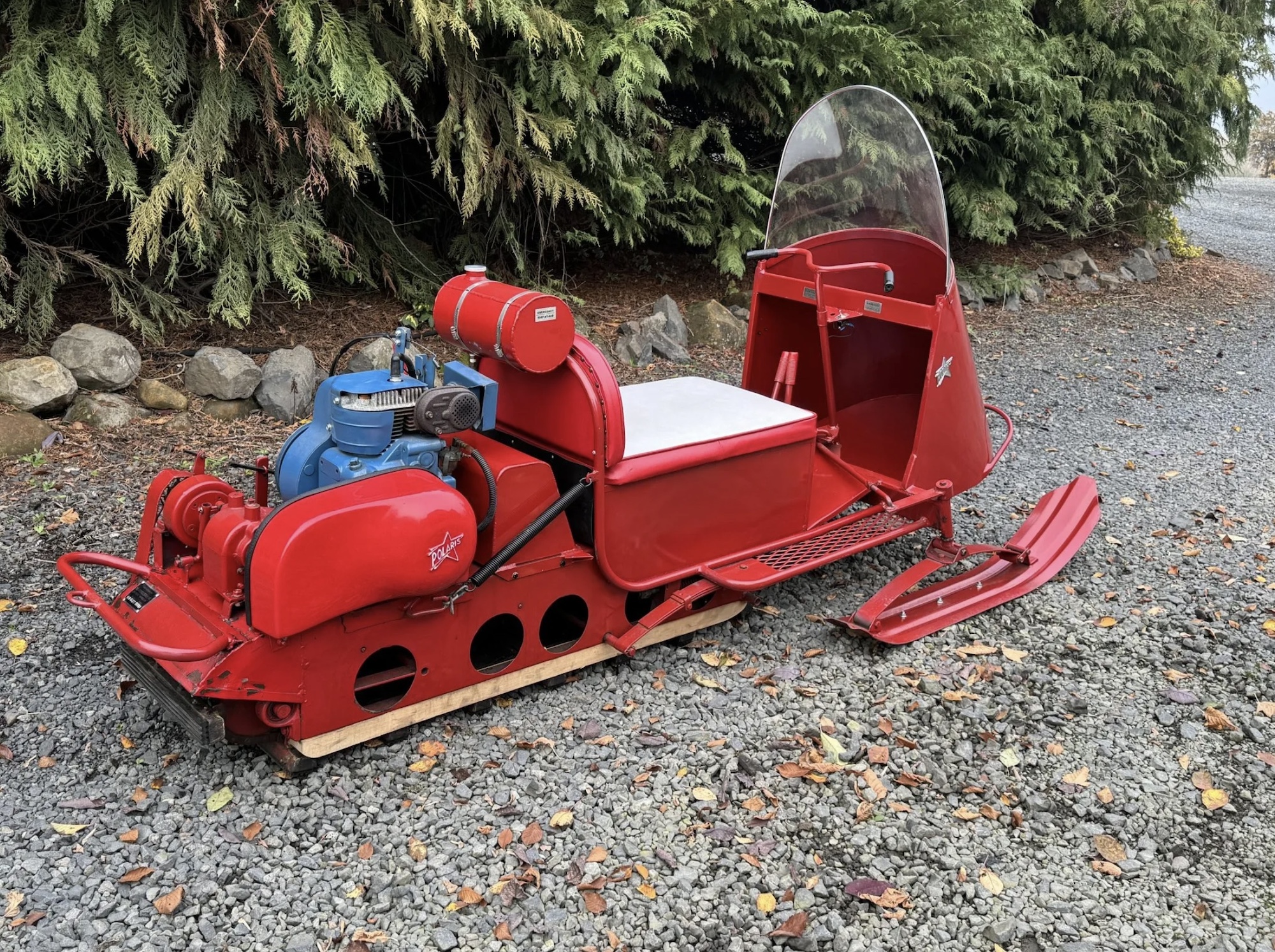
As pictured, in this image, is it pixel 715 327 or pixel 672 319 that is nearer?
pixel 672 319

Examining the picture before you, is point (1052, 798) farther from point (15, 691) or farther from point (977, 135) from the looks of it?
point (977, 135)

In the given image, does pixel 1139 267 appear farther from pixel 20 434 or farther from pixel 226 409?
pixel 20 434

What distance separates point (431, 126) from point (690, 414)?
12.6ft

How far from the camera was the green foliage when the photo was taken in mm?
5352

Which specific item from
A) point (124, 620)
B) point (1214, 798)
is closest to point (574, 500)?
point (124, 620)

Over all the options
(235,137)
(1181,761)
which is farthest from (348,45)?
(1181,761)

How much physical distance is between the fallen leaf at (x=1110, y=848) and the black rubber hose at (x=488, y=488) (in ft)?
6.63

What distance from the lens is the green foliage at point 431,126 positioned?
535 centimetres

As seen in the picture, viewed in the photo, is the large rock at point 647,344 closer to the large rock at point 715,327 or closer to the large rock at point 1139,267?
the large rock at point 715,327

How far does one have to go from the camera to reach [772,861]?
9.43 ft

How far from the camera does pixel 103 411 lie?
564cm

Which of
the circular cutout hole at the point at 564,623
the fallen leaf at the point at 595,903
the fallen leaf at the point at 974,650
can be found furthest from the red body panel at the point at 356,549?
the fallen leaf at the point at 974,650

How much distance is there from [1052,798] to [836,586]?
1.50 meters

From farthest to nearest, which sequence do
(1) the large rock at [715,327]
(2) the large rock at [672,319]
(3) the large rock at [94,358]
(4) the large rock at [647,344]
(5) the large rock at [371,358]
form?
(1) the large rock at [715,327] → (2) the large rock at [672,319] → (4) the large rock at [647,344] → (5) the large rock at [371,358] → (3) the large rock at [94,358]
